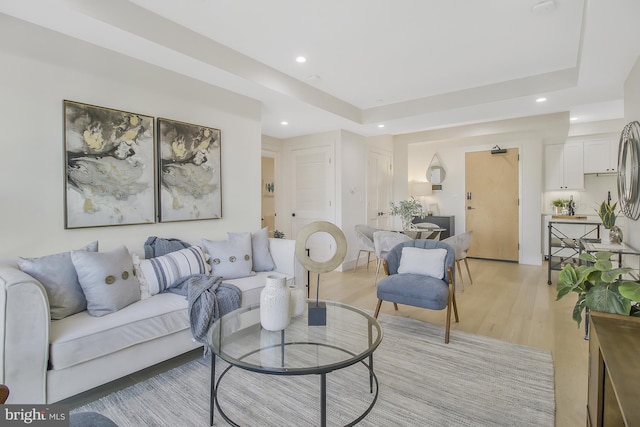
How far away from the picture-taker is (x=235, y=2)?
94.7 inches

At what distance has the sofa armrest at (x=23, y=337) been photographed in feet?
5.37

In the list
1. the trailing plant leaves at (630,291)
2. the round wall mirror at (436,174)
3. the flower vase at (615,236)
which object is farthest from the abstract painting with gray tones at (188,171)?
the round wall mirror at (436,174)

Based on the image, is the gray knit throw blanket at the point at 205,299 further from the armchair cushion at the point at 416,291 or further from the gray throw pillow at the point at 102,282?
the armchair cushion at the point at 416,291

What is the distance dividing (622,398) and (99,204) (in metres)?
3.18

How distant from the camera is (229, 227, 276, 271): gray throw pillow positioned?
3326 millimetres

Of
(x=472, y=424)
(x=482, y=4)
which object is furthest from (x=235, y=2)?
(x=472, y=424)

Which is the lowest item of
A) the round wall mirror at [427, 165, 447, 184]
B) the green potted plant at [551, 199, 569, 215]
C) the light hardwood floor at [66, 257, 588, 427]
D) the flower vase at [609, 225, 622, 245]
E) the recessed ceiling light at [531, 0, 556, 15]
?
the light hardwood floor at [66, 257, 588, 427]

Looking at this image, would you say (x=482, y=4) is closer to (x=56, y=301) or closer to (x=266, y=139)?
(x=56, y=301)

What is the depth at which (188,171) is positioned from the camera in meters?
3.30

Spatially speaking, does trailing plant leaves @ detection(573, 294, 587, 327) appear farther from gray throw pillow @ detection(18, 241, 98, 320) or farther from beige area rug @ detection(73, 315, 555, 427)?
gray throw pillow @ detection(18, 241, 98, 320)

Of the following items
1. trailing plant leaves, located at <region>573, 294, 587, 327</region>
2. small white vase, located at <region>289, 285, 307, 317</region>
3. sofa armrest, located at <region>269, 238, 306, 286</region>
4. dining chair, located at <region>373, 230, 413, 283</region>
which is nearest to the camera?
trailing plant leaves, located at <region>573, 294, 587, 327</region>

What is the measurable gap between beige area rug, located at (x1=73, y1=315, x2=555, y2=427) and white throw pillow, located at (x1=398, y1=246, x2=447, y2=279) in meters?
0.70

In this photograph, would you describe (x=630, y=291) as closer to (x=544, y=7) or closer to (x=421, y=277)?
(x=421, y=277)

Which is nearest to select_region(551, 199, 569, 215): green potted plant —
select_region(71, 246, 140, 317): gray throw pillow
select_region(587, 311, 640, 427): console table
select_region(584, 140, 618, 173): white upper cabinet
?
select_region(584, 140, 618, 173): white upper cabinet
